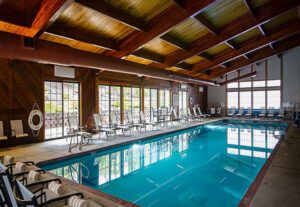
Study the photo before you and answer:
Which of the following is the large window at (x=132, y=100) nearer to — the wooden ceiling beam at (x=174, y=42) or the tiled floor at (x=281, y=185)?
the wooden ceiling beam at (x=174, y=42)

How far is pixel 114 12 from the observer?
4922mm

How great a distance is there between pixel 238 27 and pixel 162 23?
9.63 ft

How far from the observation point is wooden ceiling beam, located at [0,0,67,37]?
3.63 metres

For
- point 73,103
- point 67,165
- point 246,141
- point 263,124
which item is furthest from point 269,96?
point 67,165

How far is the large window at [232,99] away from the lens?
15.9 m

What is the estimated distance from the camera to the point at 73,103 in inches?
308

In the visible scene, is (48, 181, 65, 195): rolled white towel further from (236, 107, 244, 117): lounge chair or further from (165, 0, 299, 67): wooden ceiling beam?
(236, 107, 244, 117): lounge chair

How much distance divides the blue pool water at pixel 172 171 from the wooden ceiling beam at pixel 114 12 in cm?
362

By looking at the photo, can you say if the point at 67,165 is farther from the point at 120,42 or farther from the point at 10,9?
the point at 120,42

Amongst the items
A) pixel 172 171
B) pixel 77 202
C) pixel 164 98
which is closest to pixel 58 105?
pixel 172 171

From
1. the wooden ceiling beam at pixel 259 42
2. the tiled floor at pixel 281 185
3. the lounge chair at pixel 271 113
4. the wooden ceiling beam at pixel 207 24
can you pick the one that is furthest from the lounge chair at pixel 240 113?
the tiled floor at pixel 281 185

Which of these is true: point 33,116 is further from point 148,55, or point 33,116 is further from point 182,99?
point 182,99

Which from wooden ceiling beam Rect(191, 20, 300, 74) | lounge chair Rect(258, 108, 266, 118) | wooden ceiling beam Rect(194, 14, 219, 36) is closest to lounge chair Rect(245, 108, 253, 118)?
lounge chair Rect(258, 108, 266, 118)

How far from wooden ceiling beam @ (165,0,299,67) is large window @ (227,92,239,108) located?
9110mm
